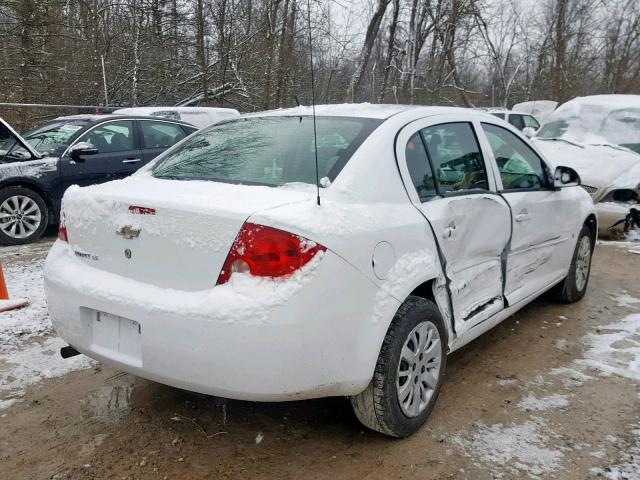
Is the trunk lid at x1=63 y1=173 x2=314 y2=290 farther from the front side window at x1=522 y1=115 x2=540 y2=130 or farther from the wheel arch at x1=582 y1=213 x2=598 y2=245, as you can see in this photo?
the front side window at x1=522 y1=115 x2=540 y2=130

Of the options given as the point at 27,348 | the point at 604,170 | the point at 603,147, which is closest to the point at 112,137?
the point at 27,348


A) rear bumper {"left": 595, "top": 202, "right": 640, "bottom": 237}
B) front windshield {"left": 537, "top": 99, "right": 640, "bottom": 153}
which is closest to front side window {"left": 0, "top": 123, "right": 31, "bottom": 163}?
rear bumper {"left": 595, "top": 202, "right": 640, "bottom": 237}

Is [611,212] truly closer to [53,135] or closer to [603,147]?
[603,147]

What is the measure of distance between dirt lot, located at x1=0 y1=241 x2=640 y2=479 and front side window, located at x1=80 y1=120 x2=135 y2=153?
430cm

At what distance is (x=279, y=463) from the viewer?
103 inches

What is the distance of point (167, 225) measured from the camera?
2445mm

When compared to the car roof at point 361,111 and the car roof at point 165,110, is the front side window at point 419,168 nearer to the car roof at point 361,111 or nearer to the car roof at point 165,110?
the car roof at point 361,111

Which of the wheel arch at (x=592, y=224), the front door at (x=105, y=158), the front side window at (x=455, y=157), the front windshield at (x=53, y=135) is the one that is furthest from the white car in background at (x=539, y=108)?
the front side window at (x=455, y=157)

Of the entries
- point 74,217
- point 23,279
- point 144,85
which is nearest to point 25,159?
point 23,279

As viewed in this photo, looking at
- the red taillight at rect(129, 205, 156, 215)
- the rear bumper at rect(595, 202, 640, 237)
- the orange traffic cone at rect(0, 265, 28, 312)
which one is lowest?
the orange traffic cone at rect(0, 265, 28, 312)

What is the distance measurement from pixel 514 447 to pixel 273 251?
60.7 inches

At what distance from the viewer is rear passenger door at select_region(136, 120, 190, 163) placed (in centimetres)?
808

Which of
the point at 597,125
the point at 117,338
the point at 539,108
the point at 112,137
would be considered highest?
the point at 539,108

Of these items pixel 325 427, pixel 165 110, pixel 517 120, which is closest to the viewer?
pixel 325 427
